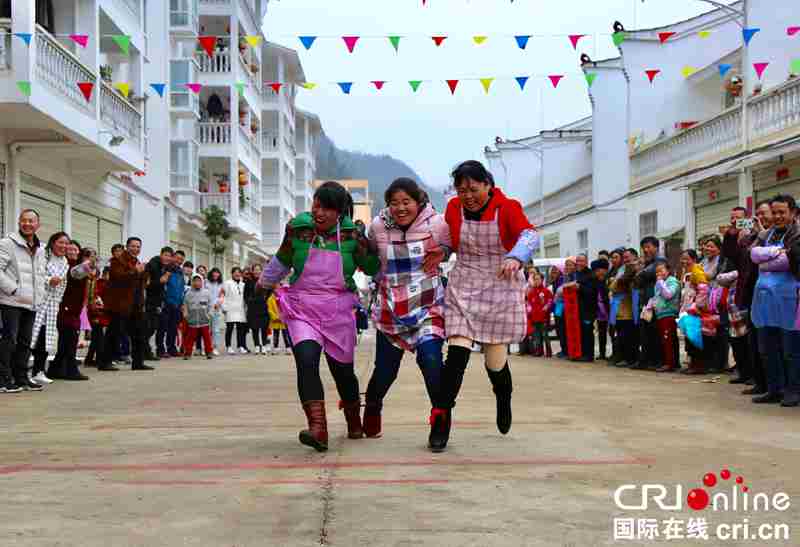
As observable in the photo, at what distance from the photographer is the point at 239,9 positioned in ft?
127

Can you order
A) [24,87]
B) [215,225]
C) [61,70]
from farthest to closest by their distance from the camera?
1. [215,225]
2. [61,70]
3. [24,87]

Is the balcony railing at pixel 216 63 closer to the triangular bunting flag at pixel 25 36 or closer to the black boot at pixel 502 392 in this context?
the triangular bunting flag at pixel 25 36

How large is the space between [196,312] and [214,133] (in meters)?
21.0

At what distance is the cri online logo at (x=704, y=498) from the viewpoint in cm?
430

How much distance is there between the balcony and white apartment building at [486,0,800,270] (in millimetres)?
30

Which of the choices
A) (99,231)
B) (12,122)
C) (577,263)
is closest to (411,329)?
(577,263)

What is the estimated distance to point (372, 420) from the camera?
6.52 meters

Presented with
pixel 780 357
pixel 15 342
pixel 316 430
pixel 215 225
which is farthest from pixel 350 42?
pixel 215 225

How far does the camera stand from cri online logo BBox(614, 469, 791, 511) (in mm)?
4297

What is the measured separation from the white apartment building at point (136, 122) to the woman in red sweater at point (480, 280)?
37.8 ft

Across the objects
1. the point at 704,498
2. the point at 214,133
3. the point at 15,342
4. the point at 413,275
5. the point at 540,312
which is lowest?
the point at 704,498

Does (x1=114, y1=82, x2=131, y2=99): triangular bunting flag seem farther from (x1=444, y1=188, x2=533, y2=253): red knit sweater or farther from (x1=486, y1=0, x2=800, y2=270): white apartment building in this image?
(x1=444, y1=188, x2=533, y2=253): red knit sweater

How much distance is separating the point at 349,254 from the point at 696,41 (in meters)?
24.0

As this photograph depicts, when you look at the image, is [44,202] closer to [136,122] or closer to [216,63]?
[136,122]
